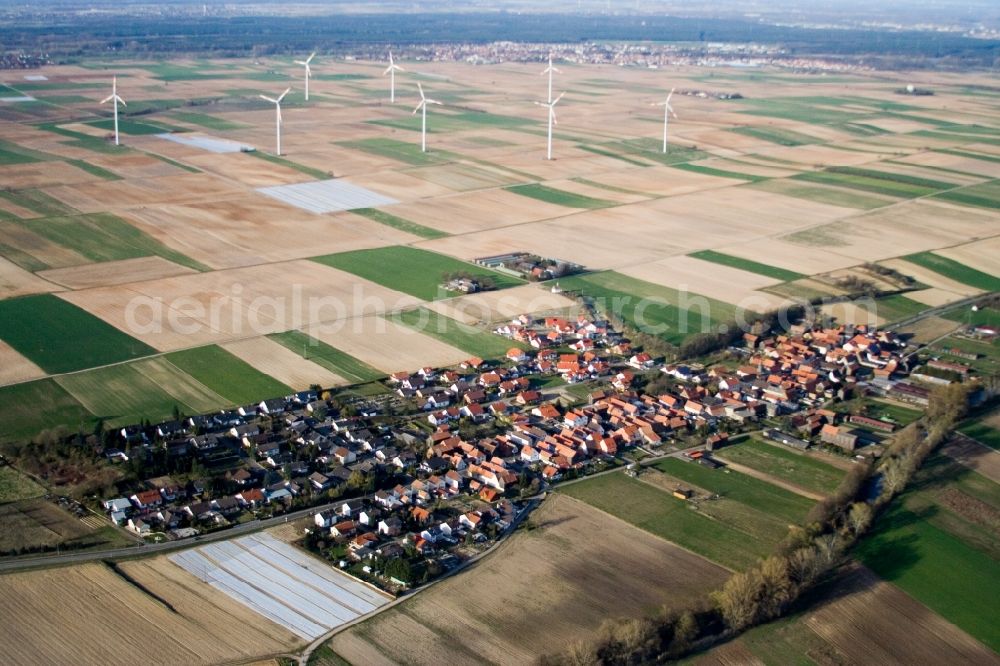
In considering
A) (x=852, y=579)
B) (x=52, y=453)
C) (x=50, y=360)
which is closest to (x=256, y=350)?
(x=50, y=360)

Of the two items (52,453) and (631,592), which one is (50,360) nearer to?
(52,453)

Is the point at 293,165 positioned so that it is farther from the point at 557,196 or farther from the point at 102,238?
the point at 102,238

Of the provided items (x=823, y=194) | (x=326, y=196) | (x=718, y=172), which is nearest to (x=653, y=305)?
(x=326, y=196)

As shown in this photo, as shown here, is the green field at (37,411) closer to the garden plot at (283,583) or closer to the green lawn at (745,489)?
the garden plot at (283,583)

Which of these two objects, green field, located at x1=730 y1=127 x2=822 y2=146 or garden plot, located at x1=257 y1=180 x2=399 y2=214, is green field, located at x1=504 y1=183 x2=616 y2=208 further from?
green field, located at x1=730 y1=127 x2=822 y2=146

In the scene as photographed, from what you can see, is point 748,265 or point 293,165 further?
point 293,165

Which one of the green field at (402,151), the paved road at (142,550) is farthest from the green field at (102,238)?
the paved road at (142,550)
